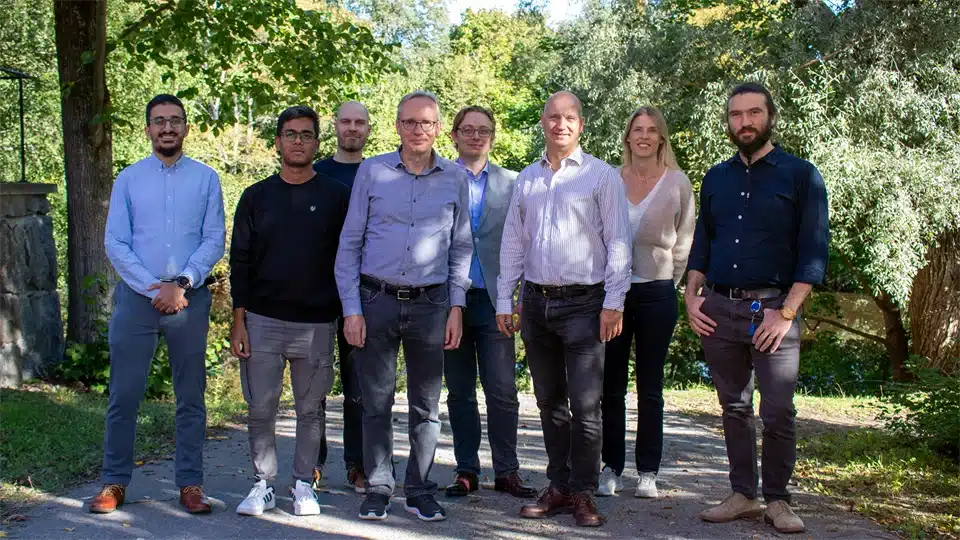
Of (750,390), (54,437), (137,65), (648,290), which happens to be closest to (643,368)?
(648,290)

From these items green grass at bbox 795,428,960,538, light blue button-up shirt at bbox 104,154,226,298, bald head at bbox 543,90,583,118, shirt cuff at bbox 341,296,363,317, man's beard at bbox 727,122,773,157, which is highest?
bald head at bbox 543,90,583,118

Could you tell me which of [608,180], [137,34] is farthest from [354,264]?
[137,34]

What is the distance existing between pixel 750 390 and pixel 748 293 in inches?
22.6

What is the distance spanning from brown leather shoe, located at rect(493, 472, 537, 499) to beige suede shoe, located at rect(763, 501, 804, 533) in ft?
4.47

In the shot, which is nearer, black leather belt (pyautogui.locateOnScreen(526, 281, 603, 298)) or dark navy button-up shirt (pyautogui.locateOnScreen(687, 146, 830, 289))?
dark navy button-up shirt (pyautogui.locateOnScreen(687, 146, 830, 289))

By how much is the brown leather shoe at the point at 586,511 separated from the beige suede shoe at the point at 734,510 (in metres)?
0.57

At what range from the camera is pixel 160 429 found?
7719mm

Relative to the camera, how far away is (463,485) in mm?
5883

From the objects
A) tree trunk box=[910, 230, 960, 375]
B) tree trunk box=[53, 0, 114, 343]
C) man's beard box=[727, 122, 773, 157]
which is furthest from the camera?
tree trunk box=[910, 230, 960, 375]

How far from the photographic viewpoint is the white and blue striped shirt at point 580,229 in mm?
5168

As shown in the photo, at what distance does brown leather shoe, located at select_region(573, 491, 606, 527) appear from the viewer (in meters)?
5.20

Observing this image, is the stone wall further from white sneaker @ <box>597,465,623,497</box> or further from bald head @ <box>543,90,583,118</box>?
bald head @ <box>543,90,583,118</box>

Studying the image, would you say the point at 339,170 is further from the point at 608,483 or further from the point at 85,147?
the point at 85,147

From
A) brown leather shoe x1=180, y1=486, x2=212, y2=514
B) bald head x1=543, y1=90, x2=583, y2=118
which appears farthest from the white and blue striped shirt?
brown leather shoe x1=180, y1=486, x2=212, y2=514
